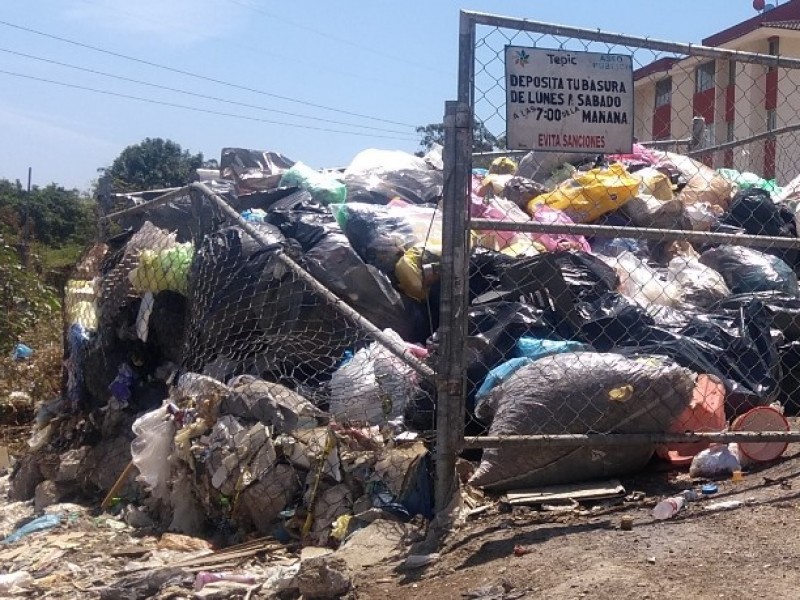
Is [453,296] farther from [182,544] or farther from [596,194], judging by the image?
[596,194]

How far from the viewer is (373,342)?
457cm

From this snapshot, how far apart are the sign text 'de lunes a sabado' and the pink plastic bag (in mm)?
1774

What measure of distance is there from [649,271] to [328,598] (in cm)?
306

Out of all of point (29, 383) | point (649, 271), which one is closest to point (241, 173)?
point (29, 383)

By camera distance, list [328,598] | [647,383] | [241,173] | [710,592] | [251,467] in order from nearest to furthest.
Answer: [710,592]
[328,598]
[647,383]
[251,467]
[241,173]

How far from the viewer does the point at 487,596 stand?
9.08 ft

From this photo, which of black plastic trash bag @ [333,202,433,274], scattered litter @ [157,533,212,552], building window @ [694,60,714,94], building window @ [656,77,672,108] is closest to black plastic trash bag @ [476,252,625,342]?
black plastic trash bag @ [333,202,433,274]

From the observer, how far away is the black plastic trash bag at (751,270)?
531cm

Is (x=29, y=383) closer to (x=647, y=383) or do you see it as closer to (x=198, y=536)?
(x=198, y=536)

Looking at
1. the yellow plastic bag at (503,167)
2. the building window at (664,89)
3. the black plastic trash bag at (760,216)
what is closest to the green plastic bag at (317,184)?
the yellow plastic bag at (503,167)

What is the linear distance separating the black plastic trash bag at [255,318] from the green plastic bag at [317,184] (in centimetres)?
136

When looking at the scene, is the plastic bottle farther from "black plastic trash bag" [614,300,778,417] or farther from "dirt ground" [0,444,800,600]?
"black plastic trash bag" [614,300,778,417]

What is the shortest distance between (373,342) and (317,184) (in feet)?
7.95

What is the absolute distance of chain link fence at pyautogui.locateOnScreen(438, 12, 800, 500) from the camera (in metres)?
3.31
